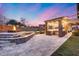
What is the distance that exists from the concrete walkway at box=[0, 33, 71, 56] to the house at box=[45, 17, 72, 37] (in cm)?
5

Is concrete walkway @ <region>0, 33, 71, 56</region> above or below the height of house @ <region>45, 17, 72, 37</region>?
below

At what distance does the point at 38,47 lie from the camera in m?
1.94

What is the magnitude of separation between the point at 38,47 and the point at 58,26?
317 millimetres

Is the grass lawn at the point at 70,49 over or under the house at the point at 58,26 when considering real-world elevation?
under

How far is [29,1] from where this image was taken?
196 cm

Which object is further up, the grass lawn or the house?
the house

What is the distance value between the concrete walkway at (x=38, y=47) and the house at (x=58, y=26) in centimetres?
5

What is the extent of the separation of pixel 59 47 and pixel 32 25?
38 cm

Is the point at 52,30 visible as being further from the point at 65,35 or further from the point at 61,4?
the point at 61,4

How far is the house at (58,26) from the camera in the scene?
6.44ft

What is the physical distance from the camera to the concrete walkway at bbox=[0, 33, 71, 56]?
1.92 metres

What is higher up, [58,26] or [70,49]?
[58,26]

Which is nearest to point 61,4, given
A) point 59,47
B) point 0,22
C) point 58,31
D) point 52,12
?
point 52,12

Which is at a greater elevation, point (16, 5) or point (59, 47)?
point (16, 5)
